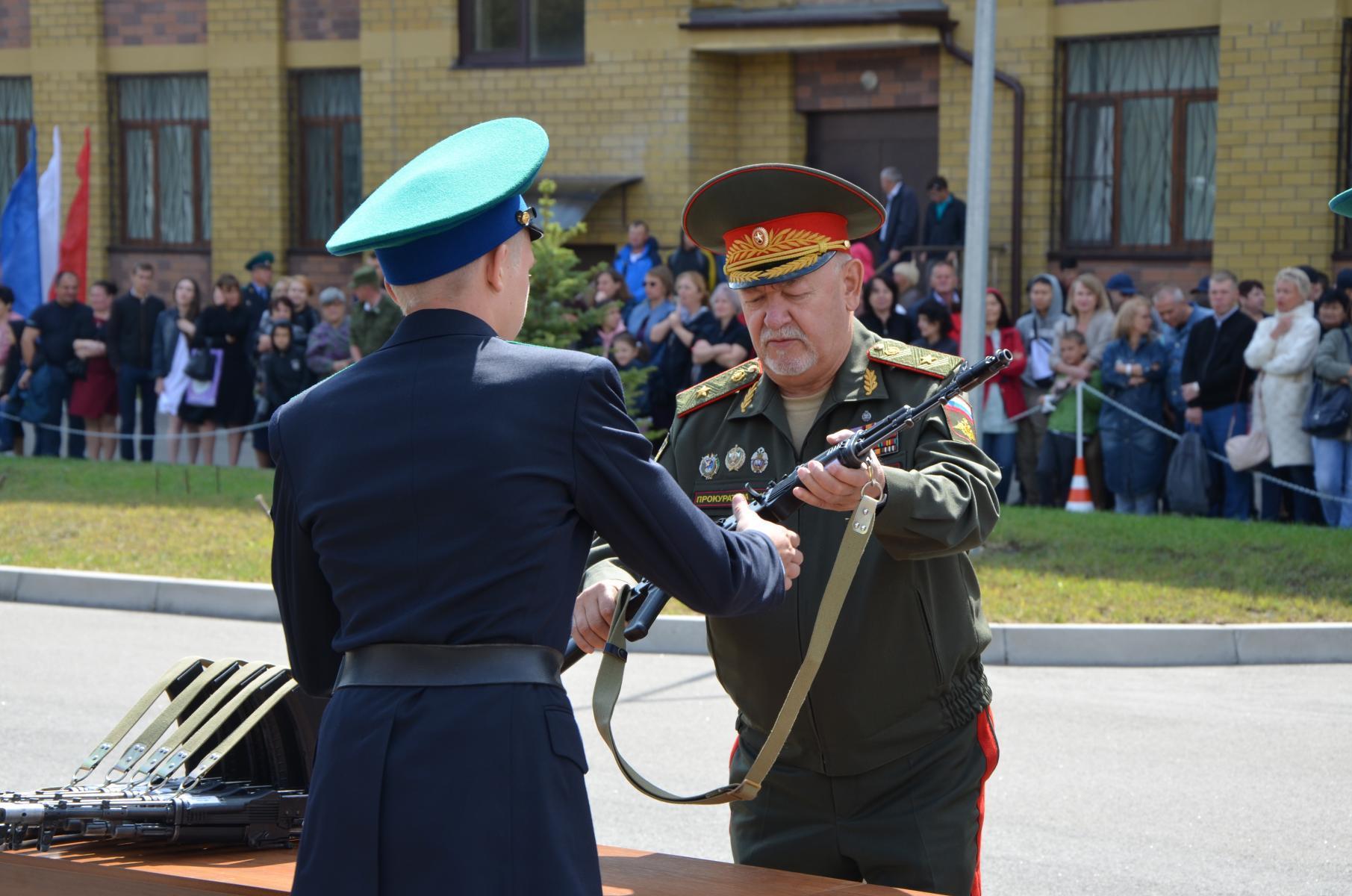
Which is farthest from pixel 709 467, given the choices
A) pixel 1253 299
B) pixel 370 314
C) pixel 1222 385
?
pixel 370 314

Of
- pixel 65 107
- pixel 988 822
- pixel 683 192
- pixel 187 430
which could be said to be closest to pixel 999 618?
pixel 988 822

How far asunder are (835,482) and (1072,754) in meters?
4.36

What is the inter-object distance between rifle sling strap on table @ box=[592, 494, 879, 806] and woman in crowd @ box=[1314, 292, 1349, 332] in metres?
9.62

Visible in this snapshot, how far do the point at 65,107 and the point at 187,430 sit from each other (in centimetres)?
932

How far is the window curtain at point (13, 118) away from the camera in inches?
984

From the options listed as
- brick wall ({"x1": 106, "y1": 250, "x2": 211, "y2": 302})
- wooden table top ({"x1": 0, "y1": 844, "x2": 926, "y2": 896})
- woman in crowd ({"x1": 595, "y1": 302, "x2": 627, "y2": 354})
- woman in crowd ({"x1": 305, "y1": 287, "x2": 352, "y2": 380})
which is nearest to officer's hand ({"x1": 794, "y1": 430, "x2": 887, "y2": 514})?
wooden table top ({"x1": 0, "y1": 844, "x2": 926, "y2": 896})

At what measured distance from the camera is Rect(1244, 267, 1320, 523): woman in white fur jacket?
39.8 feet

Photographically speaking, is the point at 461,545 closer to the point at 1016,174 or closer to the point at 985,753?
the point at 985,753

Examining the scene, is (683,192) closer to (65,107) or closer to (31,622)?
(65,107)

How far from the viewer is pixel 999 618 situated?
9289 mm

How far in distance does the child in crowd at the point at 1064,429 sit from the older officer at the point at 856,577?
958 cm

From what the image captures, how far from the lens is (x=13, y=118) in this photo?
82.4 feet

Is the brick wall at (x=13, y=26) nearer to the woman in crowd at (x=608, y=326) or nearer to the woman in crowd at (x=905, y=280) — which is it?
the woman in crowd at (x=608, y=326)

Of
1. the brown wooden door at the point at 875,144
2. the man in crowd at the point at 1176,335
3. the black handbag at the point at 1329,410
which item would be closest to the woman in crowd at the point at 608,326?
the man in crowd at the point at 1176,335
